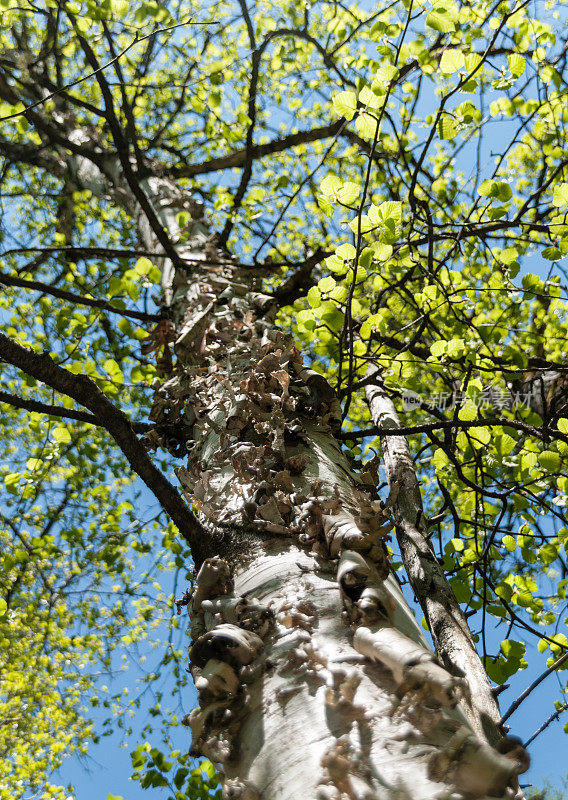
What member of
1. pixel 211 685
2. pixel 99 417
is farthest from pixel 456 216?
pixel 211 685

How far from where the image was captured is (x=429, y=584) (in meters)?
2.32

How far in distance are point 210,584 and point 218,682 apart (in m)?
0.30

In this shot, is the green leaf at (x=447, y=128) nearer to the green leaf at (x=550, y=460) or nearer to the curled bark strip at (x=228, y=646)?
the green leaf at (x=550, y=460)

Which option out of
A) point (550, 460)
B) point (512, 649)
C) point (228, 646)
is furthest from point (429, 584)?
point (228, 646)

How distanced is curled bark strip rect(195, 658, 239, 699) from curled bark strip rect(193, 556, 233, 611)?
0.88 ft

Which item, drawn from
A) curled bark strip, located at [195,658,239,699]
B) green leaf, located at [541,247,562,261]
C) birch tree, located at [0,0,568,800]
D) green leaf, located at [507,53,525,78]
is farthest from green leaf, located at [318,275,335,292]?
curled bark strip, located at [195,658,239,699]

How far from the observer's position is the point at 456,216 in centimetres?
654

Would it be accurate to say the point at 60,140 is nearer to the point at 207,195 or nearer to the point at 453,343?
the point at 207,195

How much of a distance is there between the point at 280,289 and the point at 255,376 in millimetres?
1512

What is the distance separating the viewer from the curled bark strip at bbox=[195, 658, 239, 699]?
1085mm

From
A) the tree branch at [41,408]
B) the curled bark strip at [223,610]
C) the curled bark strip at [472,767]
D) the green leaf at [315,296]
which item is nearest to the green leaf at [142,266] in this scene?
the green leaf at [315,296]

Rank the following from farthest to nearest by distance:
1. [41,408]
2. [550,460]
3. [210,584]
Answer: [550,460] → [41,408] → [210,584]

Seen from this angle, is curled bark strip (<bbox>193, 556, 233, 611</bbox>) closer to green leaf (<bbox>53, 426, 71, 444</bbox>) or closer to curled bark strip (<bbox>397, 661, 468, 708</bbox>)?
curled bark strip (<bbox>397, 661, 468, 708</bbox>)

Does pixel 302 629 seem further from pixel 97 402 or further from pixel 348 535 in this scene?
pixel 97 402
